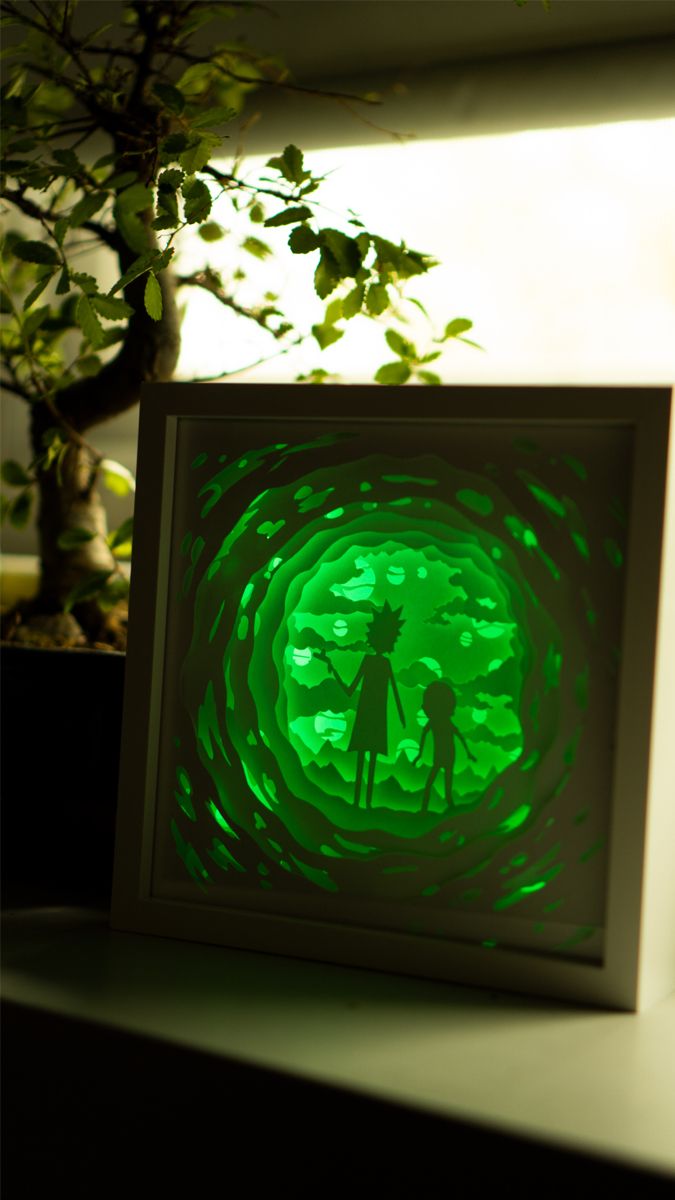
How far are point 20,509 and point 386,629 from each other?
437 mm

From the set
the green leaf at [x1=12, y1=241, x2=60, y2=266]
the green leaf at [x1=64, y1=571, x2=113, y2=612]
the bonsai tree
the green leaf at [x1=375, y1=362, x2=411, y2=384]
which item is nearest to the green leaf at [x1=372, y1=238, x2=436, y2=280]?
the bonsai tree

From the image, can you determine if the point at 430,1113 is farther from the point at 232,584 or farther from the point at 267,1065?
the point at 232,584

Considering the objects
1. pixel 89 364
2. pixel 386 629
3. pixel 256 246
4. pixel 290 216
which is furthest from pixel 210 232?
pixel 386 629

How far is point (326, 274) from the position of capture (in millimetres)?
753

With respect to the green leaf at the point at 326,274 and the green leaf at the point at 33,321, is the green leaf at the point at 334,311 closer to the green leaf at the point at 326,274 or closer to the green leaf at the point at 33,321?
the green leaf at the point at 326,274

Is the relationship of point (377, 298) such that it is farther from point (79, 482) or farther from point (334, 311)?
point (79, 482)

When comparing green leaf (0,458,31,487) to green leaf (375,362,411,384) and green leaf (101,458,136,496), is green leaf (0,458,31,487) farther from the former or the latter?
green leaf (375,362,411,384)

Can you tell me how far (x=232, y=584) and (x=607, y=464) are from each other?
25 cm

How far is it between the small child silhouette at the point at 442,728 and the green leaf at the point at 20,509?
18.5 inches

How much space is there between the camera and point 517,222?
38.1 inches

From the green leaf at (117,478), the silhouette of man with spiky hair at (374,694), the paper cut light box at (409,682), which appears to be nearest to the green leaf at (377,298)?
the paper cut light box at (409,682)

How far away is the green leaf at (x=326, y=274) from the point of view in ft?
2.46

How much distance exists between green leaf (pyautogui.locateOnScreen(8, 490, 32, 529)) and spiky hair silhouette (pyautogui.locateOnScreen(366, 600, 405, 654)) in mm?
422

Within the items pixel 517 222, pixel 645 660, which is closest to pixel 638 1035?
pixel 645 660
